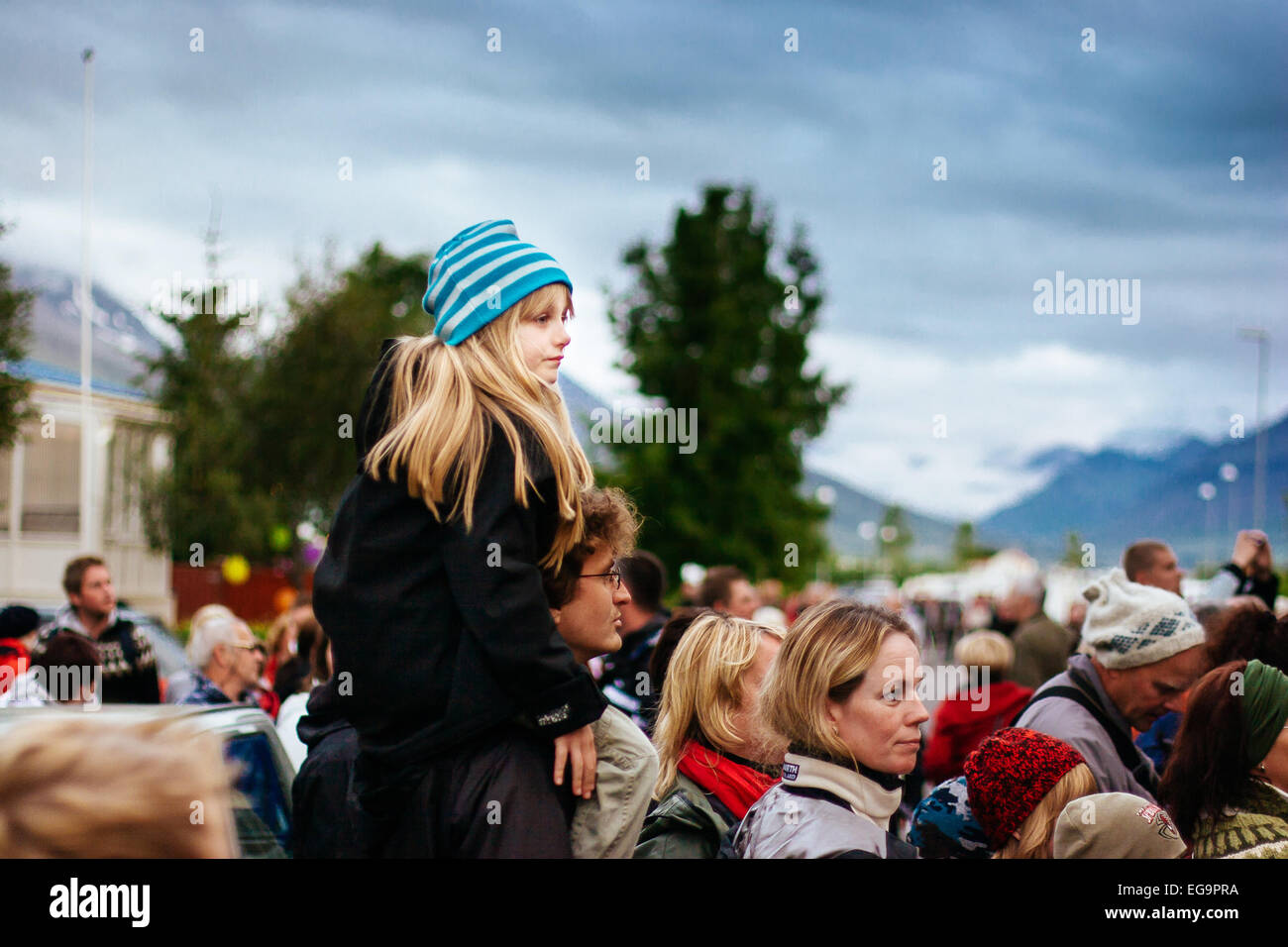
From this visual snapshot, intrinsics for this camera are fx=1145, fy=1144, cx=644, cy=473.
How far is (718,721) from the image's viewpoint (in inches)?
130

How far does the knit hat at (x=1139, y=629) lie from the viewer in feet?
12.9

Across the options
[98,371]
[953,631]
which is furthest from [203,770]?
[953,631]

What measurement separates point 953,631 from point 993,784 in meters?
45.5

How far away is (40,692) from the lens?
558 centimetres

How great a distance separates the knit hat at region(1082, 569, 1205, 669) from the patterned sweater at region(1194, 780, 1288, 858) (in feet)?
2.32

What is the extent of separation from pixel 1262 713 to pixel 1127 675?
26.1 inches

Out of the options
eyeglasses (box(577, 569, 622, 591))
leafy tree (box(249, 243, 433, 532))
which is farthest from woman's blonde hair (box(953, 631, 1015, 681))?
leafy tree (box(249, 243, 433, 532))

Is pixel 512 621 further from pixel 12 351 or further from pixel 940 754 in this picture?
pixel 12 351

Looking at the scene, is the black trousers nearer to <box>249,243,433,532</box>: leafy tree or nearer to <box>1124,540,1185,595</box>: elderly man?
<box>1124,540,1185,595</box>: elderly man

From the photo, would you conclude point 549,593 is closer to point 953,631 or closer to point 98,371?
point 98,371

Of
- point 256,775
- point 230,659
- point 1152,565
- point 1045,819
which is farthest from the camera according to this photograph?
point 230,659

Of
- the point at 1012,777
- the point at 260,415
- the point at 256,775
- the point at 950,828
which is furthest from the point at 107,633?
the point at 260,415

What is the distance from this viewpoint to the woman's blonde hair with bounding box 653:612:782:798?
3287 mm

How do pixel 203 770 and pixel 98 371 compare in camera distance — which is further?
pixel 98 371
